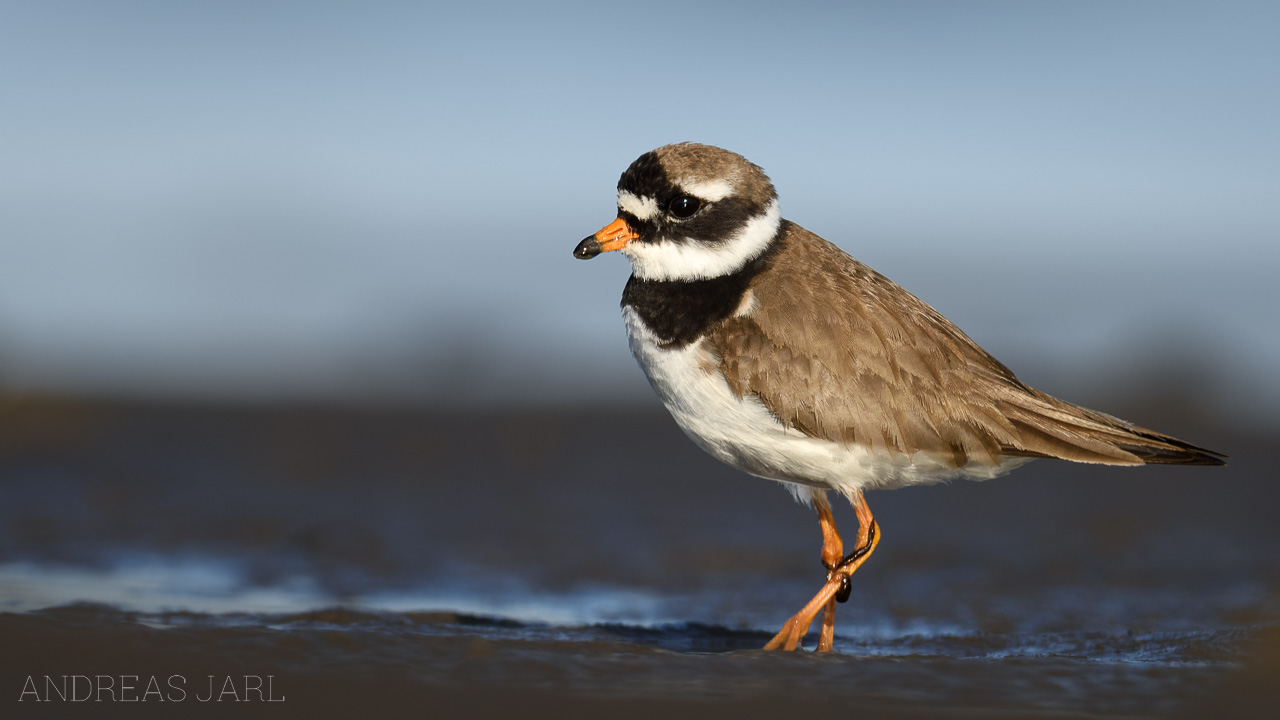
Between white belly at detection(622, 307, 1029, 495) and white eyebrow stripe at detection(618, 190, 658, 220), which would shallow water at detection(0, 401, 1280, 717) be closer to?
white belly at detection(622, 307, 1029, 495)

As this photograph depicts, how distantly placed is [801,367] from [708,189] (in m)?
1.07

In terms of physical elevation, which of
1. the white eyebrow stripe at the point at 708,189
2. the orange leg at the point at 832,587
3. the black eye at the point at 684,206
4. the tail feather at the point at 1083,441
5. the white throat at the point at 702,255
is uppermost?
the white eyebrow stripe at the point at 708,189

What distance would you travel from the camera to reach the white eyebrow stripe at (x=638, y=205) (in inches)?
245

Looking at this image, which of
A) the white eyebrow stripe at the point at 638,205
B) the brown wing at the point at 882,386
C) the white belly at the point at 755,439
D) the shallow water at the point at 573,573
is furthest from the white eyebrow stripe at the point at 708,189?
the shallow water at the point at 573,573

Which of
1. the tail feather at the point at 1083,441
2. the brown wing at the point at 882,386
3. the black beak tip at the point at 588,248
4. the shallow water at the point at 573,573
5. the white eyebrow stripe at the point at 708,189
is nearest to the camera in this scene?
the shallow water at the point at 573,573

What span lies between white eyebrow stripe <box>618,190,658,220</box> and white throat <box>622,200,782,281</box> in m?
0.16

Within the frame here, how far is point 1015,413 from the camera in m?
6.09

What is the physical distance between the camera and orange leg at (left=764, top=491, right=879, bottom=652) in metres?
6.00

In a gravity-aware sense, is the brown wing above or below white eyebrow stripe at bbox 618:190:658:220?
below

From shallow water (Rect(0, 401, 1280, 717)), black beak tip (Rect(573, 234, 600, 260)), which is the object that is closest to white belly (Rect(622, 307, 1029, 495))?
black beak tip (Rect(573, 234, 600, 260))

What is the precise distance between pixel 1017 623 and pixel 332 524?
5.25 meters

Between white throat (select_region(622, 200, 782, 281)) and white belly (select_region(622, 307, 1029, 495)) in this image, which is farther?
white throat (select_region(622, 200, 782, 281))

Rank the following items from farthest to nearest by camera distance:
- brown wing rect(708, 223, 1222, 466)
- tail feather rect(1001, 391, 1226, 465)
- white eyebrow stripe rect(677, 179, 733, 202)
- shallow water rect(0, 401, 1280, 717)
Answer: white eyebrow stripe rect(677, 179, 733, 202)
tail feather rect(1001, 391, 1226, 465)
brown wing rect(708, 223, 1222, 466)
shallow water rect(0, 401, 1280, 717)

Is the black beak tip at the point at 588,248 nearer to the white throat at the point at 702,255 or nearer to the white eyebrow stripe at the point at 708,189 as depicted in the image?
the white throat at the point at 702,255
